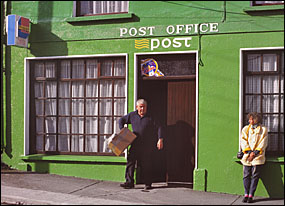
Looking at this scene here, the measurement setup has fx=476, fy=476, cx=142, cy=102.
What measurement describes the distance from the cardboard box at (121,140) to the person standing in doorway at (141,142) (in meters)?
0.20

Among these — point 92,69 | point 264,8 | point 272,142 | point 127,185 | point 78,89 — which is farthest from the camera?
point 78,89

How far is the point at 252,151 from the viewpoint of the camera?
9.02m

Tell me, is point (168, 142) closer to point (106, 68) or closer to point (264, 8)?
point (106, 68)

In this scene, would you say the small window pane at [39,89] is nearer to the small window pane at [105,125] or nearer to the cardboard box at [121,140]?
the small window pane at [105,125]

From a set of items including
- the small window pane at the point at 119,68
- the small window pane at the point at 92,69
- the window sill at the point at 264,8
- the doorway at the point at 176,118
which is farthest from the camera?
the small window pane at the point at 92,69

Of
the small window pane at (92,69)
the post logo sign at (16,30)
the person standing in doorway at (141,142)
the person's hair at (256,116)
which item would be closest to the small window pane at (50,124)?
the small window pane at (92,69)

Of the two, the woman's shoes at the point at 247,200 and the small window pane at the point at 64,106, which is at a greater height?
the small window pane at the point at 64,106

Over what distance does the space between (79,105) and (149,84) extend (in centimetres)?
173

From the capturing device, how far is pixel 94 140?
1085 cm

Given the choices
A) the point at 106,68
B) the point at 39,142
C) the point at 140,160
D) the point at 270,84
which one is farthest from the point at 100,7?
the point at 270,84

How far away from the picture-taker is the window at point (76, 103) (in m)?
10.7

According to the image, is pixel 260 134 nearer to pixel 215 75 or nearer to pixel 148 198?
pixel 215 75

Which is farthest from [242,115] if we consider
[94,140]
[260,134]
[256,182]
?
[94,140]

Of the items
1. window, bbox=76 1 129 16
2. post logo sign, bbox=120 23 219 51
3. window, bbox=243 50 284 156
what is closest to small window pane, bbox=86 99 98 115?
post logo sign, bbox=120 23 219 51
